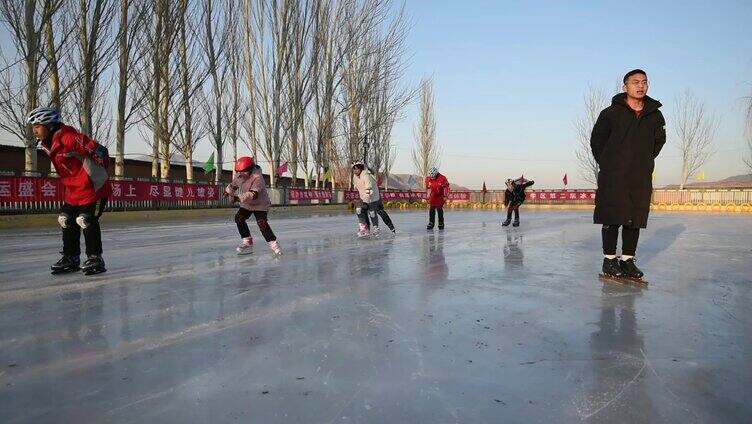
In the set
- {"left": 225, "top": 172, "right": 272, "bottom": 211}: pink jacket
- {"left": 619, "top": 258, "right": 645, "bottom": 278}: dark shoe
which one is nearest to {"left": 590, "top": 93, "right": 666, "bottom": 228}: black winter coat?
{"left": 619, "top": 258, "right": 645, "bottom": 278}: dark shoe

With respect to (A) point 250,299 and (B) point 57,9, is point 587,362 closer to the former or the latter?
(A) point 250,299

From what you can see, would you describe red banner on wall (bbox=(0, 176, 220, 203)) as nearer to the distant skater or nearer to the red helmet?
the red helmet

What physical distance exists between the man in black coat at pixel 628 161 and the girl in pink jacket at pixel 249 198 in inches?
137

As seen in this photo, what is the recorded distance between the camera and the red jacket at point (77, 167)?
382 centimetres

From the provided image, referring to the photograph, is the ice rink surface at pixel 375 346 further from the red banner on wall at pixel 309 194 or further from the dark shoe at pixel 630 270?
the red banner on wall at pixel 309 194

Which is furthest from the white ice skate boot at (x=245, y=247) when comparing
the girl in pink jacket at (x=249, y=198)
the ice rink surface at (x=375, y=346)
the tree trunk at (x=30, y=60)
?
the tree trunk at (x=30, y=60)

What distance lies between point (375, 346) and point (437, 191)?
7.94 metres

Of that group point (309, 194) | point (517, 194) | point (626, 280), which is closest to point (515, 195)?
point (517, 194)

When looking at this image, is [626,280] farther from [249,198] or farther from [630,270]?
[249,198]

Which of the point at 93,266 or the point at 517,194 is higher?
the point at 517,194

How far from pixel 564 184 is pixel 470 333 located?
3771 centimetres

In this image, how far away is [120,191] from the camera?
45.0 ft

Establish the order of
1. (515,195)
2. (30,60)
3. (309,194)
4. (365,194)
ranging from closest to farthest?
(365,194) < (515,195) < (30,60) < (309,194)

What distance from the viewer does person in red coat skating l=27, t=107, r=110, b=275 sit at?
12.6 ft
